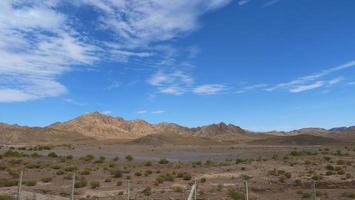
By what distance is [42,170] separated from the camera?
5644cm

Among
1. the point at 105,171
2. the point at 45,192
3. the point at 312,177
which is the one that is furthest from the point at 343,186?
the point at 105,171

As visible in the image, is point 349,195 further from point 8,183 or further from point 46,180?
point 46,180

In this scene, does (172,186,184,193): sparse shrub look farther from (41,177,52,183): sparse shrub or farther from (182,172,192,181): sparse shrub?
(41,177,52,183): sparse shrub

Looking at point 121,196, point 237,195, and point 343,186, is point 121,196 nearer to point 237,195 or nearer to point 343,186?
point 237,195

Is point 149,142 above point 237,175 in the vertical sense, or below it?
above

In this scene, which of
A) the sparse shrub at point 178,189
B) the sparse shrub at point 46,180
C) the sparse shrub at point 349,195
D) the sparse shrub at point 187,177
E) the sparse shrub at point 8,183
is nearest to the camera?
the sparse shrub at point 349,195

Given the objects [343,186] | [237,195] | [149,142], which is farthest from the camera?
[149,142]

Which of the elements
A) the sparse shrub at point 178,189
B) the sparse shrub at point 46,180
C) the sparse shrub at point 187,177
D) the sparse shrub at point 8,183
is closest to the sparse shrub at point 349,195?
the sparse shrub at point 178,189

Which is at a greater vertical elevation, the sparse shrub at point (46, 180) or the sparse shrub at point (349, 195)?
the sparse shrub at point (46, 180)

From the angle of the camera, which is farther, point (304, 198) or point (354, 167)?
point (354, 167)

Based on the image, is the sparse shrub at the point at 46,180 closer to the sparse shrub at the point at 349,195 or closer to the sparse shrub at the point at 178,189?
the sparse shrub at the point at 178,189

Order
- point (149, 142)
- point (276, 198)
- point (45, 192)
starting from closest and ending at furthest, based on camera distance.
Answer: point (276, 198)
point (45, 192)
point (149, 142)

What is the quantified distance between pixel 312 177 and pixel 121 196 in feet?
63.6

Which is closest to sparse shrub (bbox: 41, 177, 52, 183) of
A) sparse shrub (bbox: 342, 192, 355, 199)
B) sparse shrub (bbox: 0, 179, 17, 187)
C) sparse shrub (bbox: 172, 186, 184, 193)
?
sparse shrub (bbox: 0, 179, 17, 187)
